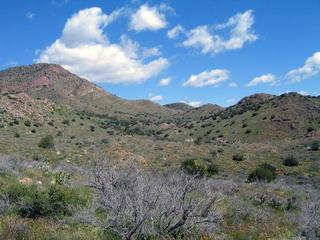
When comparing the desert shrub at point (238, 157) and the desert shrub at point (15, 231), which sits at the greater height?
the desert shrub at point (238, 157)

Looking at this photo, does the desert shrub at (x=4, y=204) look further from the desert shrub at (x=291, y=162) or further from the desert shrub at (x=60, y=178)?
the desert shrub at (x=291, y=162)

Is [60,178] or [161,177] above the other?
[161,177]

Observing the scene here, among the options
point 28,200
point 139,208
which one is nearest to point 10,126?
point 28,200

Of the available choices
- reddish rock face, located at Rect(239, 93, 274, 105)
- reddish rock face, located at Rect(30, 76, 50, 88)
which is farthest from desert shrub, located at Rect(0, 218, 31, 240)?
reddish rock face, located at Rect(30, 76, 50, 88)

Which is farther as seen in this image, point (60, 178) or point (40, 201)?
point (60, 178)

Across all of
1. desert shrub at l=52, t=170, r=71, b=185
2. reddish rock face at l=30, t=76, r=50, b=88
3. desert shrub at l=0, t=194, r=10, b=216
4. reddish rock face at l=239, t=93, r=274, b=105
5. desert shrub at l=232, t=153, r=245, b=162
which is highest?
reddish rock face at l=30, t=76, r=50, b=88

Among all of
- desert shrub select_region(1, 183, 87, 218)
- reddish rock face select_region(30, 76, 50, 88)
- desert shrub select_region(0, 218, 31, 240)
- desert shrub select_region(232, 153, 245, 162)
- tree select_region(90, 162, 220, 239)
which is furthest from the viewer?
reddish rock face select_region(30, 76, 50, 88)

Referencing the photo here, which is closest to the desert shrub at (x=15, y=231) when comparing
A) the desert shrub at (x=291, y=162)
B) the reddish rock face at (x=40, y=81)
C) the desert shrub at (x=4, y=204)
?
the desert shrub at (x=4, y=204)

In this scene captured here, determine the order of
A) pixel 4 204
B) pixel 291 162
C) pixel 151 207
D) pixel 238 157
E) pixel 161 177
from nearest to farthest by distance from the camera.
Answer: pixel 151 207 < pixel 4 204 < pixel 161 177 < pixel 291 162 < pixel 238 157

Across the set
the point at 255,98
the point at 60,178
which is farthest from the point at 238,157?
the point at 255,98

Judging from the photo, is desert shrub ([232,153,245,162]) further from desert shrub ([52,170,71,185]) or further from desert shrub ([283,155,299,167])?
desert shrub ([52,170,71,185])

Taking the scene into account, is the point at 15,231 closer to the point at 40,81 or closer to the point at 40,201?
the point at 40,201

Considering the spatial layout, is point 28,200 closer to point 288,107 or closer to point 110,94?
point 288,107

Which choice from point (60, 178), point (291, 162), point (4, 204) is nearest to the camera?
point (4, 204)
